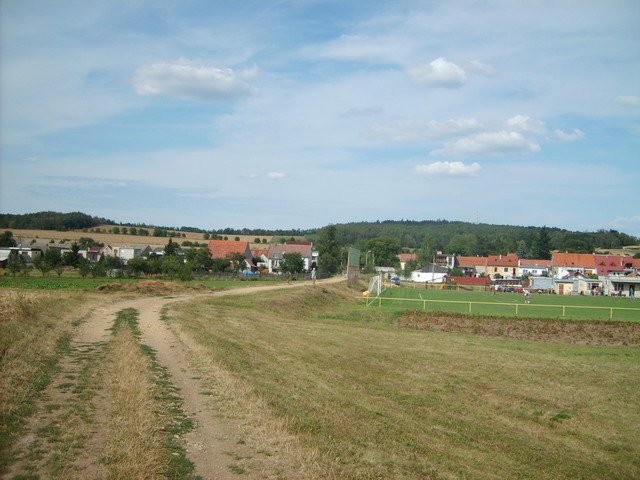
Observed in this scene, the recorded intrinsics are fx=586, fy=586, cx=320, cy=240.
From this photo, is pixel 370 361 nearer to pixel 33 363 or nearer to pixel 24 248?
pixel 33 363

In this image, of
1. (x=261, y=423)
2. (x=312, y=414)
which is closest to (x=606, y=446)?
(x=312, y=414)

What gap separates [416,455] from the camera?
1002 cm

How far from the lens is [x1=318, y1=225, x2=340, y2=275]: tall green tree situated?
107m

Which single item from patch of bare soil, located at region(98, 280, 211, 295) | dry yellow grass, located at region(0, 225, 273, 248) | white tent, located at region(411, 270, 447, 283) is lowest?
white tent, located at region(411, 270, 447, 283)

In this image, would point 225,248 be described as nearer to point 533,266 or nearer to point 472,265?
point 472,265

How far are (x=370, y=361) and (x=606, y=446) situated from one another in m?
8.94

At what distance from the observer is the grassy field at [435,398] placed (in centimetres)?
1023

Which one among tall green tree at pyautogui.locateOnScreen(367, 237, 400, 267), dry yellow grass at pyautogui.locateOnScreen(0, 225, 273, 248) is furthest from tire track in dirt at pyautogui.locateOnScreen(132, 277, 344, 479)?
tall green tree at pyautogui.locateOnScreen(367, 237, 400, 267)

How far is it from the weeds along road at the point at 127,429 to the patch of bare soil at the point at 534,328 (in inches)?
906

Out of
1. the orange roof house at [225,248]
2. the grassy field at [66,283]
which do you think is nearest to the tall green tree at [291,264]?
the orange roof house at [225,248]

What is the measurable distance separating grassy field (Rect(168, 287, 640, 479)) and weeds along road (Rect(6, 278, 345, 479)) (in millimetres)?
899

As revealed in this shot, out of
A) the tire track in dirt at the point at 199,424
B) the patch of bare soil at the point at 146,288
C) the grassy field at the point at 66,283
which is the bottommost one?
the grassy field at the point at 66,283

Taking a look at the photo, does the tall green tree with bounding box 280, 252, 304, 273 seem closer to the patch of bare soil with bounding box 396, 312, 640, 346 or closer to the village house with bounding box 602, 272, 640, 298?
the village house with bounding box 602, 272, 640, 298

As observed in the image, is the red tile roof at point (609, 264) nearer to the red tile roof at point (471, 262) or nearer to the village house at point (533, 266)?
the village house at point (533, 266)
